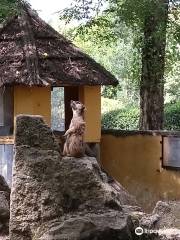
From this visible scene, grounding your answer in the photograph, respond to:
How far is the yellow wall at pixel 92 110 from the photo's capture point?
1438 centimetres

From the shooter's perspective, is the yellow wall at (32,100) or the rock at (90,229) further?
the yellow wall at (32,100)

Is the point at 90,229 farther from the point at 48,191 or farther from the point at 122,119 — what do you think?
the point at 122,119

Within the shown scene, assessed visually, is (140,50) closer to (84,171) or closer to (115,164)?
(115,164)

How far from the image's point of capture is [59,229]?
188 inches

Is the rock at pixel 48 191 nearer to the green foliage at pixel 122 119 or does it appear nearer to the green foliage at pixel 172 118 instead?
the green foliage at pixel 172 118

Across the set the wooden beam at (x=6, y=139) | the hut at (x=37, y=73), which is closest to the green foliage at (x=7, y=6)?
the hut at (x=37, y=73)

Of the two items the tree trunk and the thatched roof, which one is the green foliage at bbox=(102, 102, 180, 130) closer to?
the tree trunk

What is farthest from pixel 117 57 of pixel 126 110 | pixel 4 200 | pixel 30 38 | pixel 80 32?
pixel 4 200

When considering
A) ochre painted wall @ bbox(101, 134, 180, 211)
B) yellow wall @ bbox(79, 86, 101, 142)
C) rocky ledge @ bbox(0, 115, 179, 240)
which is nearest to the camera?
rocky ledge @ bbox(0, 115, 179, 240)

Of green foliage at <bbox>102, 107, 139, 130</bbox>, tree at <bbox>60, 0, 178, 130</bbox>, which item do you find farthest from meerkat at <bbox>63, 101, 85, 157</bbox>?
green foliage at <bbox>102, 107, 139, 130</bbox>

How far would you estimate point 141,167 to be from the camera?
46.0ft

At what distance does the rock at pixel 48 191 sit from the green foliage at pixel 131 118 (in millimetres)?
15014

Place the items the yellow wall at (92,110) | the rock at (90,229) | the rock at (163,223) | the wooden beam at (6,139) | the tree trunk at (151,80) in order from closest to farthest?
the rock at (90,229) < the rock at (163,223) < the wooden beam at (6,139) < the yellow wall at (92,110) < the tree trunk at (151,80)

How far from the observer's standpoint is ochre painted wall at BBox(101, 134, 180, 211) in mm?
13312
